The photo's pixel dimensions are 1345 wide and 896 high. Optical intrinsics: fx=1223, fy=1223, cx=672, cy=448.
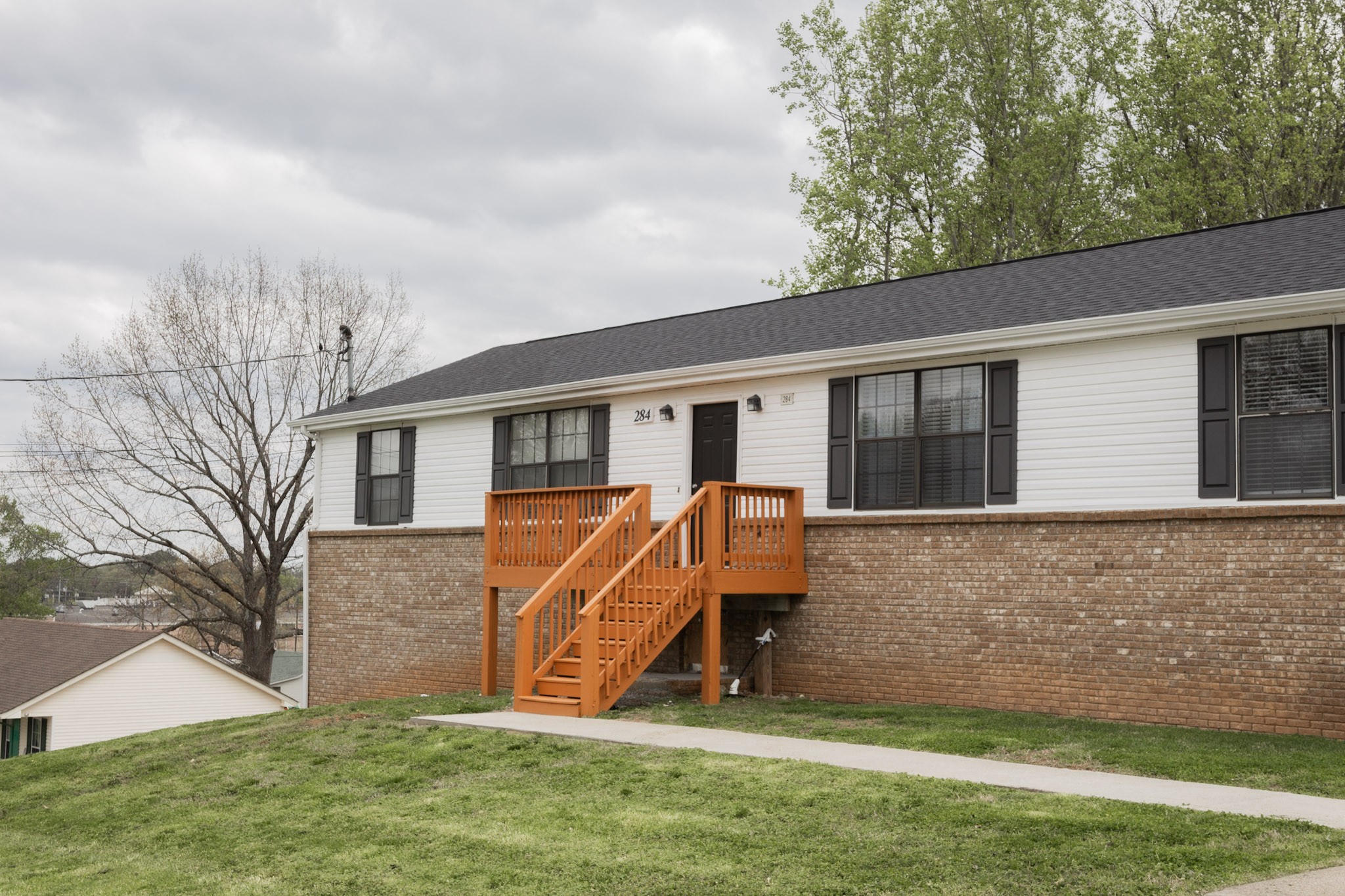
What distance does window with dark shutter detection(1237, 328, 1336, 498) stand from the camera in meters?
10.3

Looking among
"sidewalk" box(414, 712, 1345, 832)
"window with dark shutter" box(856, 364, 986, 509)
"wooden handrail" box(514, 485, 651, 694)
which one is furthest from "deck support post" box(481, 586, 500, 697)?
"window with dark shutter" box(856, 364, 986, 509)

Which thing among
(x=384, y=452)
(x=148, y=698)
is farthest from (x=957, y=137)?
(x=148, y=698)

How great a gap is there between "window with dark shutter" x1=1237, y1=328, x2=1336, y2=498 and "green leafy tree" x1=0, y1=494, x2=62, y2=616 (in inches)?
1345

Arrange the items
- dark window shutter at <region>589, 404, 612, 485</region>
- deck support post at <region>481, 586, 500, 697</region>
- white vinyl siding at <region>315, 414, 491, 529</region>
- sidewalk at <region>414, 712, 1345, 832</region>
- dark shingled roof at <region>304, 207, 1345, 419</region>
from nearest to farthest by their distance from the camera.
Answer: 1. sidewalk at <region>414, 712, 1345, 832</region>
2. dark shingled roof at <region>304, 207, 1345, 419</region>
3. deck support post at <region>481, 586, 500, 697</region>
4. dark window shutter at <region>589, 404, 612, 485</region>
5. white vinyl siding at <region>315, 414, 491, 529</region>

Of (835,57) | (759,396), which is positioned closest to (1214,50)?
(835,57)

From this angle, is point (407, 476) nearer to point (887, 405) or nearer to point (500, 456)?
Answer: point (500, 456)

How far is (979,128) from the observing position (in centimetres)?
3262

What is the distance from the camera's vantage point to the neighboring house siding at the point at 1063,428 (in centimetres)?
1116

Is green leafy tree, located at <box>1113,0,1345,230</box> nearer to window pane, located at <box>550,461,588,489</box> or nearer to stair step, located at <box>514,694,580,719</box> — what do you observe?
window pane, located at <box>550,461,588,489</box>

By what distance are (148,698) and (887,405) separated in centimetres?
2805

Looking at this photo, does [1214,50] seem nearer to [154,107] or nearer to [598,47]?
[598,47]

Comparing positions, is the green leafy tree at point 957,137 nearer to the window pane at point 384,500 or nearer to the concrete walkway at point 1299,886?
the window pane at point 384,500

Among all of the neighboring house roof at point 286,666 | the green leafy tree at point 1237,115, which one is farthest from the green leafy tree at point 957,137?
the neighboring house roof at point 286,666

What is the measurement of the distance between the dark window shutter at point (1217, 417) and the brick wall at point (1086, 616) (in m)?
0.28
